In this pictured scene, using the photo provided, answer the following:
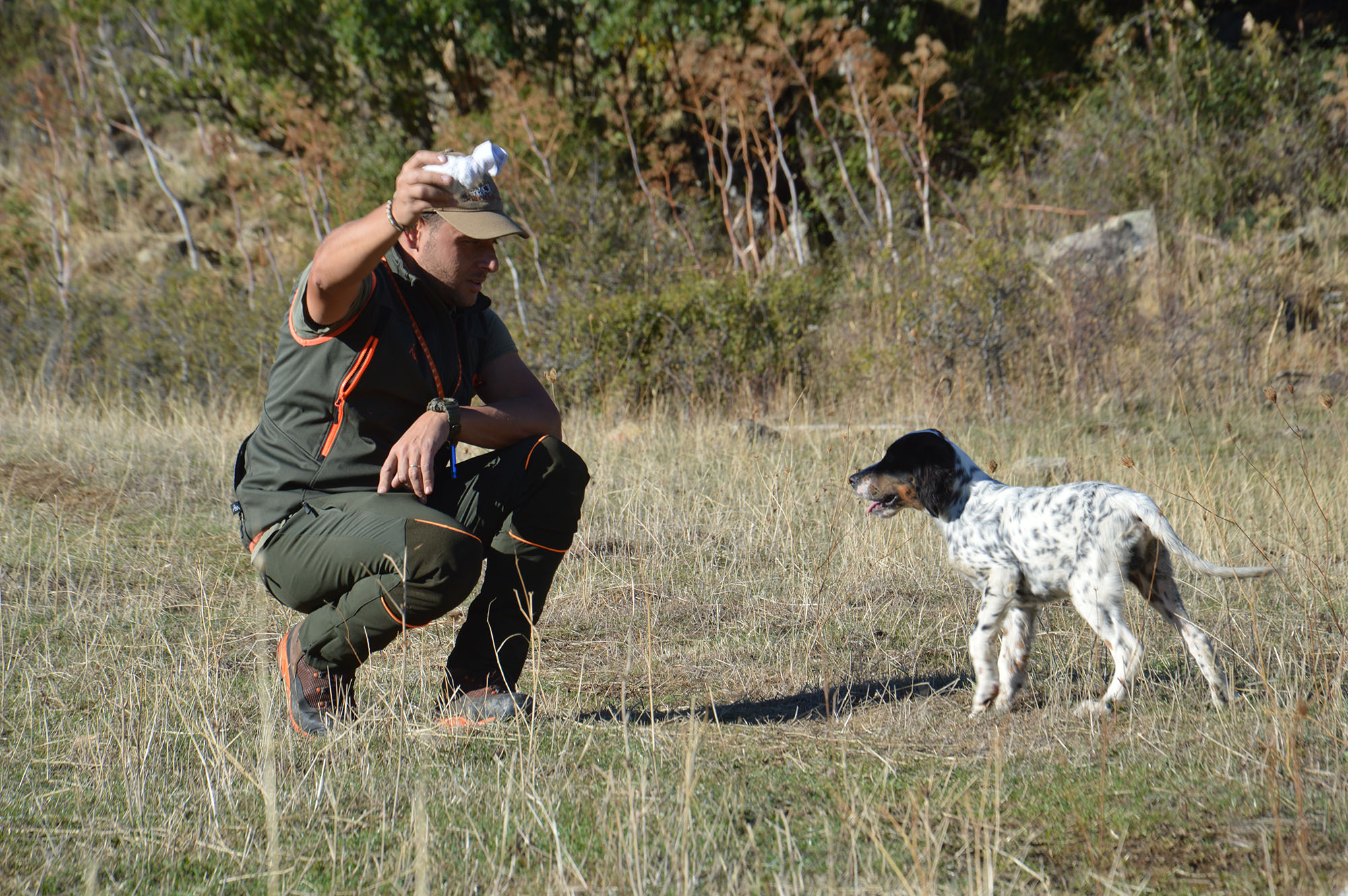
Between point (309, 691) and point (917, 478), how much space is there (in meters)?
2.35

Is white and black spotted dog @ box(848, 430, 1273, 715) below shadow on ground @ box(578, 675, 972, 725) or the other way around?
the other way around

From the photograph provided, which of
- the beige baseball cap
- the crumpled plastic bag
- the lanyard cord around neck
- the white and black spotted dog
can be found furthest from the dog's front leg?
the crumpled plastic bag

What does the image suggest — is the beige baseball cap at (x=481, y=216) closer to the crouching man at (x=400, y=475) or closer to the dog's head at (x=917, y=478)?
the crouching man at (x=400, y=475)

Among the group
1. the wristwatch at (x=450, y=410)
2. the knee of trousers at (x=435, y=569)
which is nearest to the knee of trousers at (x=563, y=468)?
the wristwatch at (x=450, y=410)

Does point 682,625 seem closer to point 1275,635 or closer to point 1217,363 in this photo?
point 1275,635

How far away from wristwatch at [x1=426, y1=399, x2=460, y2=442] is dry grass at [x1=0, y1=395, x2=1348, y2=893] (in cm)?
86

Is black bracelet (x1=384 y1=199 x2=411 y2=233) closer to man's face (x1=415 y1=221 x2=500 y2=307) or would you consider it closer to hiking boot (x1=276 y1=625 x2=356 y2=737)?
man's face (x1=415 y1=221 x2=500 y2=307)

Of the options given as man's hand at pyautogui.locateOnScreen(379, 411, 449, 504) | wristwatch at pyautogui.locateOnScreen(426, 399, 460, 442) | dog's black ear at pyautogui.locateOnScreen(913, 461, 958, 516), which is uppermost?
wristwatch at pyautogui.locateOnScreen(426, 399, 460, 442)

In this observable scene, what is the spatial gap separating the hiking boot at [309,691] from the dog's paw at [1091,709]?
2457 mm

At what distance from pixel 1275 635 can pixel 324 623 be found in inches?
146

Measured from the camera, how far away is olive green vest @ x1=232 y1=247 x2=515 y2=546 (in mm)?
3293

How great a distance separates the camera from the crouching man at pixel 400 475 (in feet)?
10.5

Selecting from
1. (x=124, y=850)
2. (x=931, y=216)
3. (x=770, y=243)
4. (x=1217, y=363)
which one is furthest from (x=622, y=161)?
(x=124, y=850)

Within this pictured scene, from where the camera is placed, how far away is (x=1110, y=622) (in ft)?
12.3
